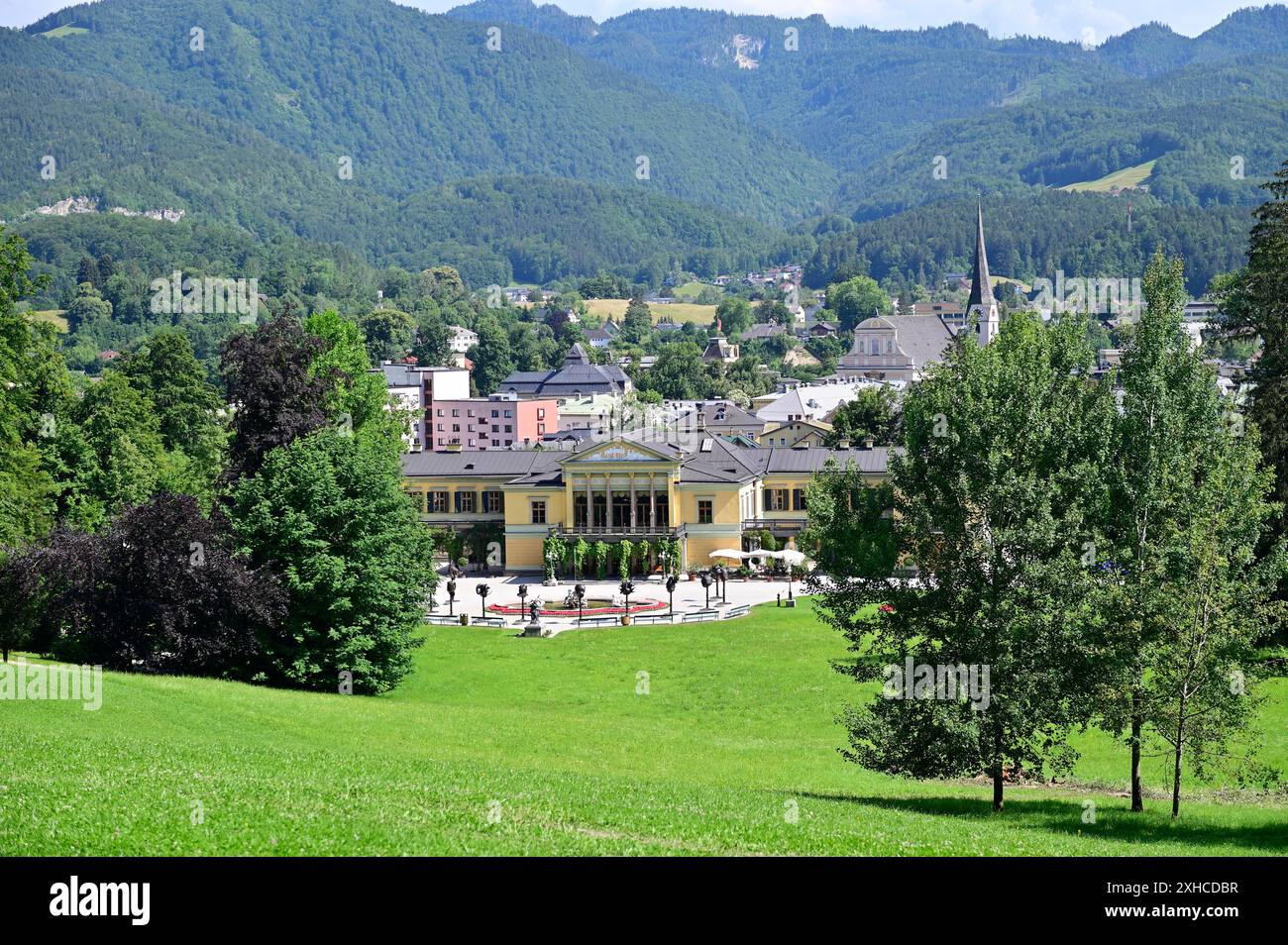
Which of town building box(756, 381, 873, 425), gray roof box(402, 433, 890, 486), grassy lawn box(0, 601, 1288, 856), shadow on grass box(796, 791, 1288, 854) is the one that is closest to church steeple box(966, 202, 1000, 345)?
town building box(756, 381, 873, 425)

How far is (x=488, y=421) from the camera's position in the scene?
155 metres

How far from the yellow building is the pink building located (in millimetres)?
64420

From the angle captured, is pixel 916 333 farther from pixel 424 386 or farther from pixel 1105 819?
pixel 1105 819

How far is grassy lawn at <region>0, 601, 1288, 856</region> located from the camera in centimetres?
1916

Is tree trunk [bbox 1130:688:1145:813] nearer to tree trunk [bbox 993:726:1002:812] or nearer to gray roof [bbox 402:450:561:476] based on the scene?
tree trunk [bbox 993:726:1002:812]

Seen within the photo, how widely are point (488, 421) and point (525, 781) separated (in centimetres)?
13077

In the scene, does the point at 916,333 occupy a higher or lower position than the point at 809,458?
higher

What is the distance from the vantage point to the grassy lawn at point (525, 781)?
19156mm

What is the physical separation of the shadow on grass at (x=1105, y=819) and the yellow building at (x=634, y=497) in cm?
4746

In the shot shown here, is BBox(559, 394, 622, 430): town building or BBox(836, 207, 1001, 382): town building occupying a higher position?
BBox(836, 207, 1001, 382): town building

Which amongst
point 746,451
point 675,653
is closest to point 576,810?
point 675,653

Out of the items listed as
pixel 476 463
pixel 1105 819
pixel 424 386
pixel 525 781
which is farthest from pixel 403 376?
pixel 1105 819

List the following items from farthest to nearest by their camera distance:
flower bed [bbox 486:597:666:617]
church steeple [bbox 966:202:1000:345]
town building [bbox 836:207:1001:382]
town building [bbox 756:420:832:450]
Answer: town building [bbox 836:207:1001:382], church steeple [bbox 966:202:1000:345], town building [bbox 756:420:832:450], flower bed [bbox 486:597:666:617]

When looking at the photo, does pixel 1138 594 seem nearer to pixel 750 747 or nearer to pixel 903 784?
pixel 903 784
